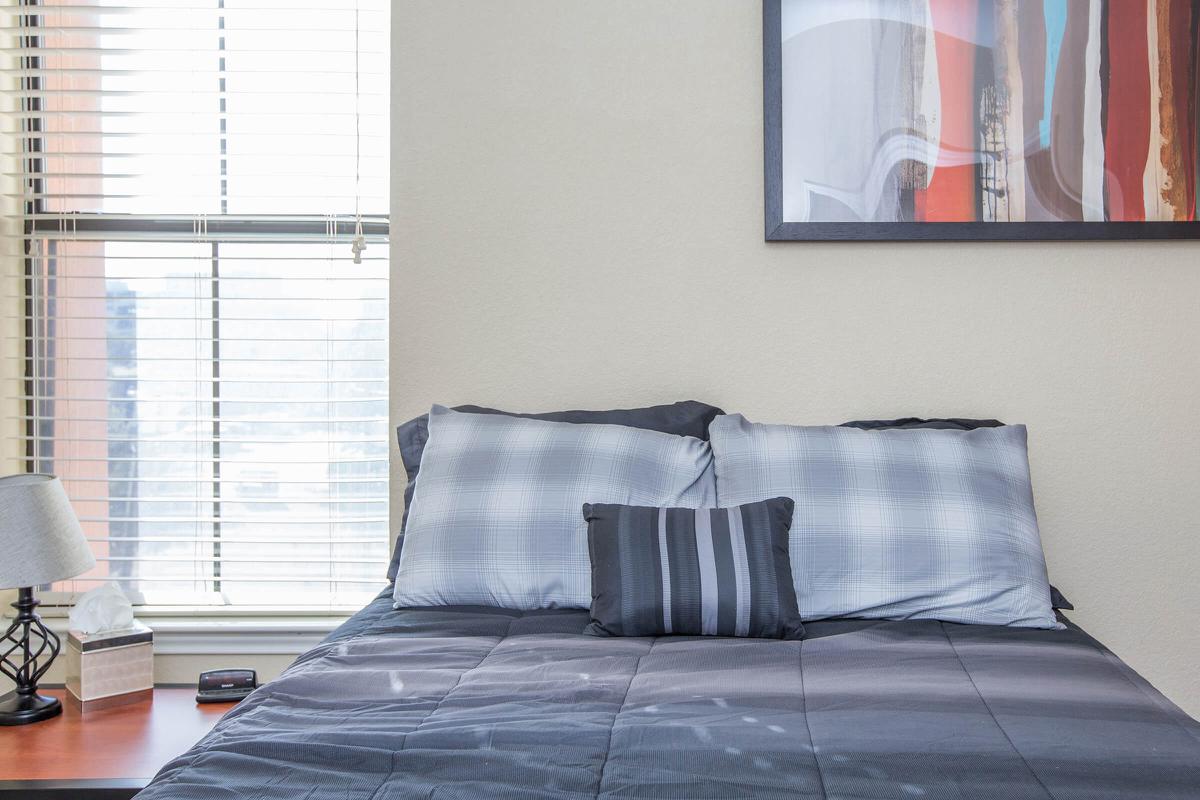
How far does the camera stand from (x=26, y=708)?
2.08 meters

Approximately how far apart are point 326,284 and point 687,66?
3.67 feet

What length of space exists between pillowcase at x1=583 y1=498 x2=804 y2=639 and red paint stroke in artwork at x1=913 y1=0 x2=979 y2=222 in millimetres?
1094

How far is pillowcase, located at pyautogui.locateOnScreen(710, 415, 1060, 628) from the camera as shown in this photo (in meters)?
1.87

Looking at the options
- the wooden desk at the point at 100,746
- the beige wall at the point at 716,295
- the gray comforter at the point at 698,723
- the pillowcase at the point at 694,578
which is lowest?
the wooden desk at the point at 100,746

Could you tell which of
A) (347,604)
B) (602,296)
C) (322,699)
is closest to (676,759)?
(322,699)

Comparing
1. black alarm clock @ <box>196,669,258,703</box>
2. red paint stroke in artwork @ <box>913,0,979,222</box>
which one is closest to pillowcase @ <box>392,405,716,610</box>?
black alarm clock @ <box>196,669,258,703</box>

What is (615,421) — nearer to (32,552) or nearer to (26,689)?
(32,552)

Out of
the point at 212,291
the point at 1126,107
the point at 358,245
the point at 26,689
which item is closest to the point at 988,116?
the point at 1126,107

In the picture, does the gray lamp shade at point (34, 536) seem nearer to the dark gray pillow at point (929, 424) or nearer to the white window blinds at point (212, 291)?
the white window blinds at point (212, 291)

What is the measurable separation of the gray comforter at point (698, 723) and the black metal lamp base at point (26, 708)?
0.81 m

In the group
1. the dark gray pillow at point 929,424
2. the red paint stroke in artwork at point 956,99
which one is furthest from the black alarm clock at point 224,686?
the red paint stroke in artwork at point 956,99

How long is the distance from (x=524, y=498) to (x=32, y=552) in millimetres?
1036

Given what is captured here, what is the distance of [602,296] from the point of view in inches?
97.7

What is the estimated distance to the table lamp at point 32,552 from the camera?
2008 millimetres
